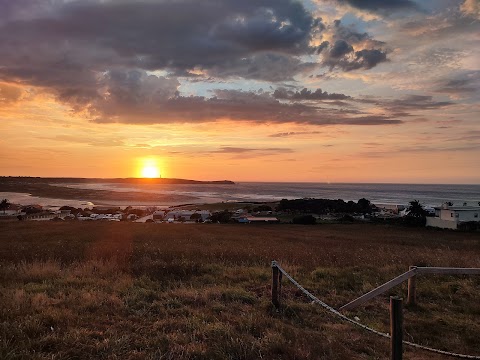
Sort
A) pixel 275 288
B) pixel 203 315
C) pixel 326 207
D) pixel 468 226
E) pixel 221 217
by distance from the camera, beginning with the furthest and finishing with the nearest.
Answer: pixel 326 207, pixel 221 217, pixel 468 226, pixel 275 288, pixel 203 315

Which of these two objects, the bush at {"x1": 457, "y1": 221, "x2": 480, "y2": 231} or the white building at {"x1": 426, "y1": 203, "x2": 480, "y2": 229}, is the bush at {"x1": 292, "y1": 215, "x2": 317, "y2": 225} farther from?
the bush at {"x1": 457, "y1": 221, "x2": 480, "y2": 231}

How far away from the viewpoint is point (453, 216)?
6700 centimetres

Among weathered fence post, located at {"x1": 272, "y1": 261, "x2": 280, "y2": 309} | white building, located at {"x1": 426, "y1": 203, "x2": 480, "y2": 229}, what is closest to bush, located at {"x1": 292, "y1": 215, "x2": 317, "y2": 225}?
white building, located at {"x1": 426, "y1": 203, "x2": 480, "y2": 229}

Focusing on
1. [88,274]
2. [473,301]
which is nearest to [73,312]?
[88,274]

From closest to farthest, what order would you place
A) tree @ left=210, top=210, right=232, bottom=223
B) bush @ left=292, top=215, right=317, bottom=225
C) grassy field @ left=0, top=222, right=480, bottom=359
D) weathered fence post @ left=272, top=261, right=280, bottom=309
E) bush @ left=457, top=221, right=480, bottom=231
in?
1. grassy field @ left=0, top=222, right=480, bottom=359
2. weathered fence post @ left=272, top=261, right=280, bottom=309
3. bush @ left=457, top=221, right=480, bottom=231
4. bush @ left=292, top=215, right=317, bottom=225
5. tree @ left=210, top=210, right=232, bottom=223

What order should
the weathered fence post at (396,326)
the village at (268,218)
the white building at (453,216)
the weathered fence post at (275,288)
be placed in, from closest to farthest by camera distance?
1. the weathered fence post at (396,326)
2. the weathered fence post at (275,288)
3. the white building at (453,216)
4. the village at (268,218)

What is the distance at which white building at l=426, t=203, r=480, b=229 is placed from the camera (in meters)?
66.4

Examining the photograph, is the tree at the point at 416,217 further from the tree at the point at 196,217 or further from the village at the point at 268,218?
the tree at the point at 196,217

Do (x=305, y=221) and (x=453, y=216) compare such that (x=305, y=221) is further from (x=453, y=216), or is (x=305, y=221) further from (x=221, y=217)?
(x=453, y=216)

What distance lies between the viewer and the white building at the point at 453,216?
218 feet

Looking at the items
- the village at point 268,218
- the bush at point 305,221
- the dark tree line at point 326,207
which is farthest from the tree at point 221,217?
the dark tree line at point 326,207

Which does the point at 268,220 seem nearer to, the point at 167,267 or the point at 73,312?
the point at 167,267

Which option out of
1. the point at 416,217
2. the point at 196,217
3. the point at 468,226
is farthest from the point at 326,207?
the point at 196,217

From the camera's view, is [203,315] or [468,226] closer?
[203,315]
